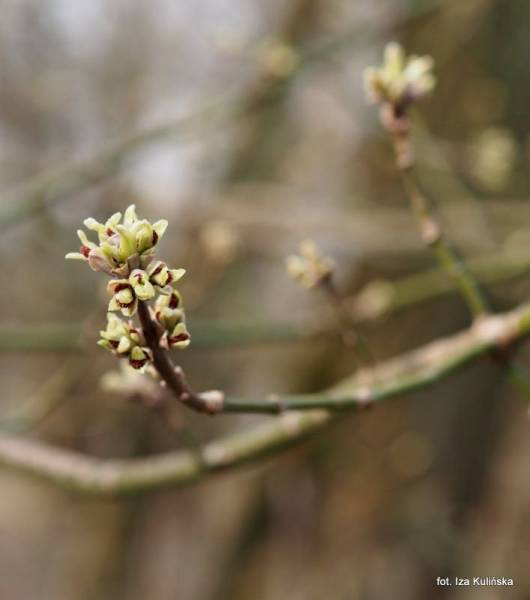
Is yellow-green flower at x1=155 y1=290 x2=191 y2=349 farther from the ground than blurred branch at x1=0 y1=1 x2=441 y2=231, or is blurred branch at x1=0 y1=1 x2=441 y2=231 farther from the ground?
blurred branch at x1=0 y1=1 x2=441 y2=231

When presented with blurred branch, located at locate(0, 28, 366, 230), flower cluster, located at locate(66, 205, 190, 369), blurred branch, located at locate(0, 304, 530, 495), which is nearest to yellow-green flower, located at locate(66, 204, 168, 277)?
flower cluster, located at locate(66, 205, 190, 369)

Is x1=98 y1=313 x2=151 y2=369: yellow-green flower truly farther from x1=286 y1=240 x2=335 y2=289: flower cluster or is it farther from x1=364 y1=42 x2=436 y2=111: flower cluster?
x1=364 y1=42 x2=436 y2=111: flower cluster

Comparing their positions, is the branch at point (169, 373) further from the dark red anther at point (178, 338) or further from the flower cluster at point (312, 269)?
the flower cluster at point (312, 269)

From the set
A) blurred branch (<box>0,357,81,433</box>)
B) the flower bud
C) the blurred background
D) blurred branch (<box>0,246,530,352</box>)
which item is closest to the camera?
the flower bud

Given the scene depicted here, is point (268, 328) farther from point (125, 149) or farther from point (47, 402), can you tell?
point (125, 149)

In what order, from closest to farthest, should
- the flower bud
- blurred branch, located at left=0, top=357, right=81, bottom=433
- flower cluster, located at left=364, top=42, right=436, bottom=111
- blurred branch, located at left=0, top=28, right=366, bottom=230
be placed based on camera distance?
the flower bud, flower cluster, located at left=364, top=42, right=436, bottom=111, blurred branch, located at left=0, top=357, right=81, bottom=433, blurred branch, located at left=0, top=28, right=366, bottom=230

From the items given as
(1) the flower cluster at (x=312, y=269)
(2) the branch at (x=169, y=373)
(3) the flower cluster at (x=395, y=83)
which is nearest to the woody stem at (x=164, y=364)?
(2) the branch at (x=169, y=373)

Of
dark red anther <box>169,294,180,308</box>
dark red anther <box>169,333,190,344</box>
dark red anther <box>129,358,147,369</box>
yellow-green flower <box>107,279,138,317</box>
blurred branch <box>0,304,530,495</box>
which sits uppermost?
blurred branch <box>0,304,530,495</box>
